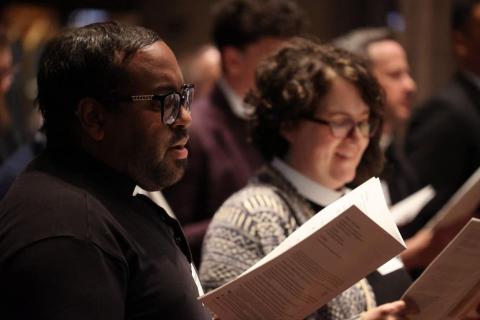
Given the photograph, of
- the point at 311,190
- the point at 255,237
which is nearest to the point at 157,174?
the point at 255,237

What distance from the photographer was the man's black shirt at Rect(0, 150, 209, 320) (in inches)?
64.6

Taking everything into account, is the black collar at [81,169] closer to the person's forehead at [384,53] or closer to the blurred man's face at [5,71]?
the blurred man's face at [5,71]

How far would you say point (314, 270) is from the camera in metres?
1.94

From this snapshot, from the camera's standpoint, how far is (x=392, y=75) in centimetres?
431

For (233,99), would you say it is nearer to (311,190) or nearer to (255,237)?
(311,190)

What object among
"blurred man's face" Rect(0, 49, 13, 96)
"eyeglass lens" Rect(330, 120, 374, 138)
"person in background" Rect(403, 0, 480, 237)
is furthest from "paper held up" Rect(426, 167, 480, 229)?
"blurred man's face" Rect(0, 49, 13, 96)

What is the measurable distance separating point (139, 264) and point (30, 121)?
13.6 ft

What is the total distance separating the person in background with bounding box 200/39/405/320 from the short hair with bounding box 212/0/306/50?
844mm

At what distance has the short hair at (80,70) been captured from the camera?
185cm

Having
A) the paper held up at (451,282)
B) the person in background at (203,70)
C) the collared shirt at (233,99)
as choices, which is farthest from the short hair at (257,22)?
the person in background at (203,70)

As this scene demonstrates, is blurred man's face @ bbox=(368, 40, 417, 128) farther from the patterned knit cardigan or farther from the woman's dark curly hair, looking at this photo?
the patterned knit cardigan

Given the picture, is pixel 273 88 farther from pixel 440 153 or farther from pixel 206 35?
pixel 206 35

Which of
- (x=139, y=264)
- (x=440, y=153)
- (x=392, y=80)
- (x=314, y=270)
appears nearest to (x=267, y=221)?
(x=314, y=270)

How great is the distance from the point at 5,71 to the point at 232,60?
97 cm
